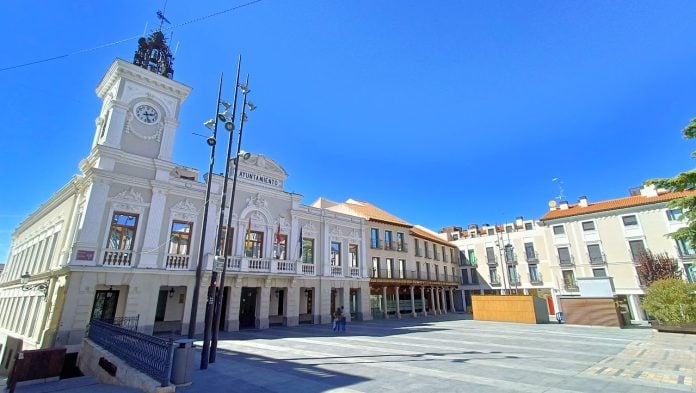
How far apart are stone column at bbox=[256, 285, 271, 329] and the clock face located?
40.9 ft

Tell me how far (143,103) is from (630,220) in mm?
43712

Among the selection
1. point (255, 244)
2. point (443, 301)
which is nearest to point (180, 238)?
point (255, 244)

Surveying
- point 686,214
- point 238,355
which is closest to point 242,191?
point 238,355

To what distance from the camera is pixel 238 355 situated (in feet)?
37.5

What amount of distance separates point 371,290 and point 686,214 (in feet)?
74.2

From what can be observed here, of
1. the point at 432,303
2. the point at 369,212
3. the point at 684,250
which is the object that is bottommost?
the point at 432,303

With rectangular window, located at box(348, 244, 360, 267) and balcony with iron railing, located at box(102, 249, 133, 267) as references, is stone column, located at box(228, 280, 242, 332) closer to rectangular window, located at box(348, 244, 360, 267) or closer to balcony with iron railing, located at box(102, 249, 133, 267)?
balcony with iron railing, located at box(102, 249, 133, 267)

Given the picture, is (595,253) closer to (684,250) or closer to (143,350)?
(684,250)

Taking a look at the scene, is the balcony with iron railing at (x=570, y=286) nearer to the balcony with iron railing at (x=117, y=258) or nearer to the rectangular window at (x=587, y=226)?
the rectangular window at (x=587, y=226)

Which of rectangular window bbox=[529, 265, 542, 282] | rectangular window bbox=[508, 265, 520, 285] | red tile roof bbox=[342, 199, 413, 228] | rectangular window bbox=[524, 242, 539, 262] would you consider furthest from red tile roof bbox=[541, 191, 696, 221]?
red tile roof bbox=[342, 199, 413, 228]

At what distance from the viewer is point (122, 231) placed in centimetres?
1689

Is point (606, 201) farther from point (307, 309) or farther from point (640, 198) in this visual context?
point (307, 309)

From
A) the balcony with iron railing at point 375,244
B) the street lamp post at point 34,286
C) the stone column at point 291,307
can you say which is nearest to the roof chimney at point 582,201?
the balcony with iron railing at point 375,244

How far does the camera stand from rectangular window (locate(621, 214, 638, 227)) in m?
32.1
